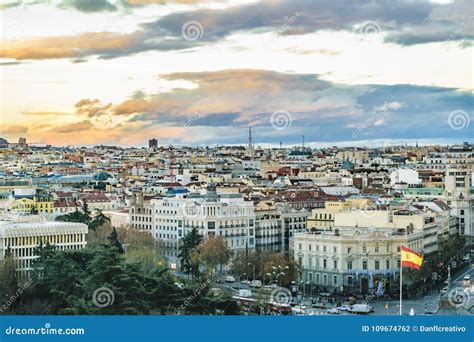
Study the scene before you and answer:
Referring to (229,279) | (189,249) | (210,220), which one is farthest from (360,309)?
(210,220)

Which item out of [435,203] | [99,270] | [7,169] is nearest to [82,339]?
[99,270]

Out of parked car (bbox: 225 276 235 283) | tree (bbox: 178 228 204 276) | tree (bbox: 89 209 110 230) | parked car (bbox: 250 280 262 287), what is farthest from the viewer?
tree (bbox: 89 209 110 230)

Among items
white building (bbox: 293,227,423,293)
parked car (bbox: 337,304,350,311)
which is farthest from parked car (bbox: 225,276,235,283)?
parked car (bbox: 337,304,350,311)

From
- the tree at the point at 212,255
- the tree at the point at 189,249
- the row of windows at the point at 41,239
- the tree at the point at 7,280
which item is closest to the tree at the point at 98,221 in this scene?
the tree at the point at 189,249

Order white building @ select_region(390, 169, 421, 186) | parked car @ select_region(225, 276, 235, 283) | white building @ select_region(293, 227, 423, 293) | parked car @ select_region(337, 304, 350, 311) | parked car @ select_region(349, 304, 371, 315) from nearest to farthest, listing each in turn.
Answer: parked car @ select_region(349, 304, 371, 315) < parked car @ select_region(337, 304, 350, 311) < white building @ select_region(293, 227, 423, 293) < parked car @ select_region(225, 276, 235, 283) < white building @ select_region(390, 169, 421, 186)

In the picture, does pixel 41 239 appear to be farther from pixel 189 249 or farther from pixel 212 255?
pixel 212 255

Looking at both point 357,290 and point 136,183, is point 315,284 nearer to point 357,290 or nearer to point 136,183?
point 357,290

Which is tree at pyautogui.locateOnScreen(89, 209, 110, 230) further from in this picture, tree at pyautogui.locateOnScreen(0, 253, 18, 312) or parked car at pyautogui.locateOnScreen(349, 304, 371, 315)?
parked car at pyautogui.locateOnScreen(349, 304, 371, 315)
